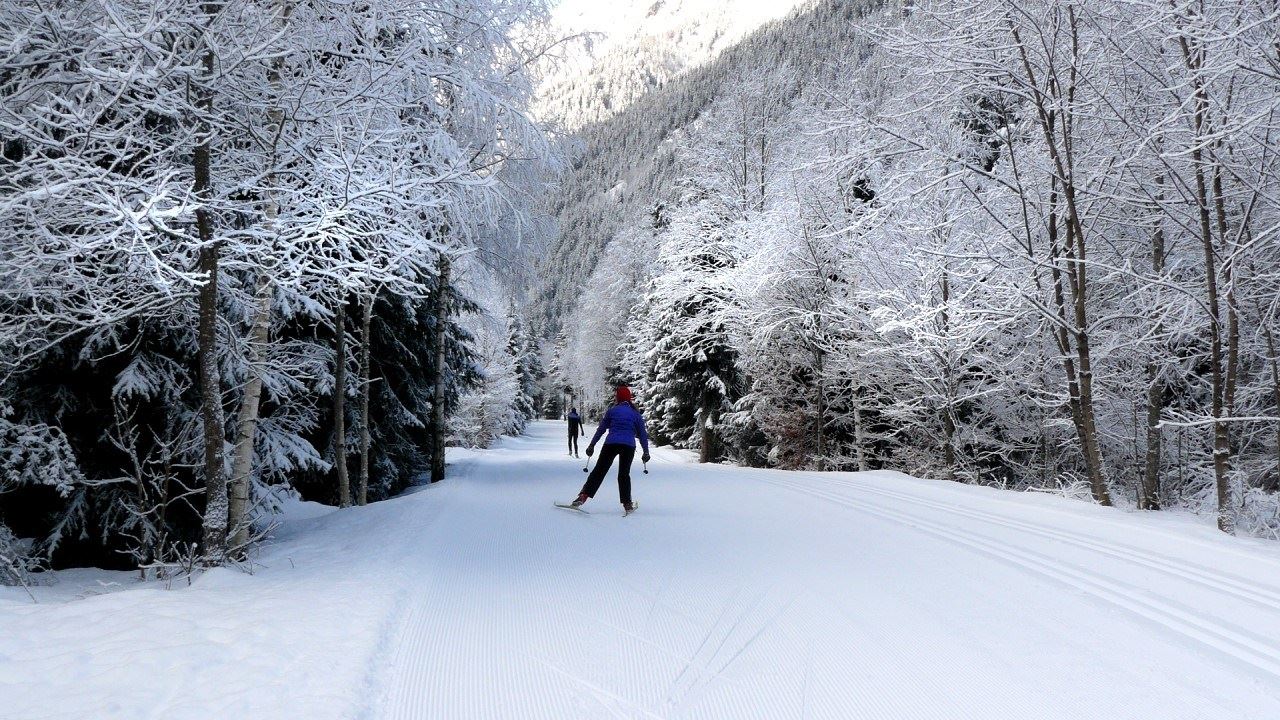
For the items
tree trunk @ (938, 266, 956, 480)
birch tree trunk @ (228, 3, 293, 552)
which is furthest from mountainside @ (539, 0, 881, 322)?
birch tree trunk @ (228, 3, 293, 552)

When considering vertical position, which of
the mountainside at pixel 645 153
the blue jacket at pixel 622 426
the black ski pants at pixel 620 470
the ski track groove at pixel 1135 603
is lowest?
the ski track groove at pixel 1135 603

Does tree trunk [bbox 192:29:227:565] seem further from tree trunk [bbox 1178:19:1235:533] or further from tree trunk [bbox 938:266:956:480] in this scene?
tree trunk [bbox 938:266:956:480]

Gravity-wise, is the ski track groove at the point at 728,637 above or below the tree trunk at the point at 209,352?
below

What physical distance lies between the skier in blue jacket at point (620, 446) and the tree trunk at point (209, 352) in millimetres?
4094

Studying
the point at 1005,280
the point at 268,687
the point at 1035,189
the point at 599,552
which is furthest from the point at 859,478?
the point at 268,687

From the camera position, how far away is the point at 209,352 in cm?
575

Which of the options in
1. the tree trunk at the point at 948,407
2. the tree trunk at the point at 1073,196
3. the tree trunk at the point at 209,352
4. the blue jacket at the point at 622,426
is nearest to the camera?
the tree trunk at the point at 209,352

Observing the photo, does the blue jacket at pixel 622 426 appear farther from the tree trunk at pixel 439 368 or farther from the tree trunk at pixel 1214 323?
the tree trunk at pixel 1214 323

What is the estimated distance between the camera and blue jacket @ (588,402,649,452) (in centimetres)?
917

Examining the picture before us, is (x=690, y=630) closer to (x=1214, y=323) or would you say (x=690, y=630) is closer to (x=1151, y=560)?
(x=1151, y=560)

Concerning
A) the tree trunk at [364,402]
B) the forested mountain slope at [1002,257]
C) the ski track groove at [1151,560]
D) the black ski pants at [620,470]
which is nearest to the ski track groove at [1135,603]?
the ski track groove at [1151,560]

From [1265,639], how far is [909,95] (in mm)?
9392

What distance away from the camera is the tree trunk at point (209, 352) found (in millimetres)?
5465

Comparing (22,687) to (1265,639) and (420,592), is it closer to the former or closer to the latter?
(420,592)
